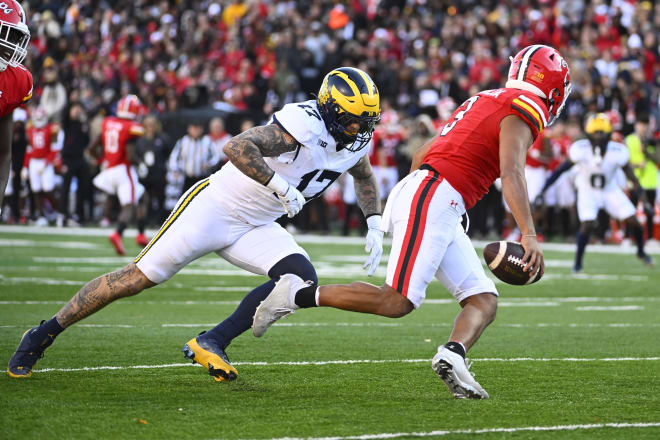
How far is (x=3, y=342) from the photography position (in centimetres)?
642

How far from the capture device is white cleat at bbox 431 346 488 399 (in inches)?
186

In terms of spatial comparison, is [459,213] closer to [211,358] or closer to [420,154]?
[420,154]

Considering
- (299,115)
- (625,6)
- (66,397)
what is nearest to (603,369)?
(299,115)

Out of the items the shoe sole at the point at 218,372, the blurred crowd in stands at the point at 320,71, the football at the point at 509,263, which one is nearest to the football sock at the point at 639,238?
the blurred crowd in stands at the point at 320,71

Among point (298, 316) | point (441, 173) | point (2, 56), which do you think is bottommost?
point (298, 316)

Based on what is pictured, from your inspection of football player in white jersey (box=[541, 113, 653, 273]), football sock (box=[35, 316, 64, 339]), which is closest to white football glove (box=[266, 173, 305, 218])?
football sock (box=[35, 316, 64, 339])

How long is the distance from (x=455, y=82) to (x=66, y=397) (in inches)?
617

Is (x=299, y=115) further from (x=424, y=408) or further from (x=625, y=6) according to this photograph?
(x=625, y=6)

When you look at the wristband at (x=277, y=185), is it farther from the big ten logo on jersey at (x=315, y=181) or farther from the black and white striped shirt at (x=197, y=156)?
the black and white striped shirt at (x=197, y=156)

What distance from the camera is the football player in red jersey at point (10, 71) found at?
5117 mm

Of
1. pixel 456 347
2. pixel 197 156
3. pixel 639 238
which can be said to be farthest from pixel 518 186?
pixel 197 156

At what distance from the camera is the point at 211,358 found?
5.20 metres

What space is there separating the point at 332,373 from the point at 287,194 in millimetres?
1063

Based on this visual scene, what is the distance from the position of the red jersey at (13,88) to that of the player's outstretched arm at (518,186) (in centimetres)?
236
